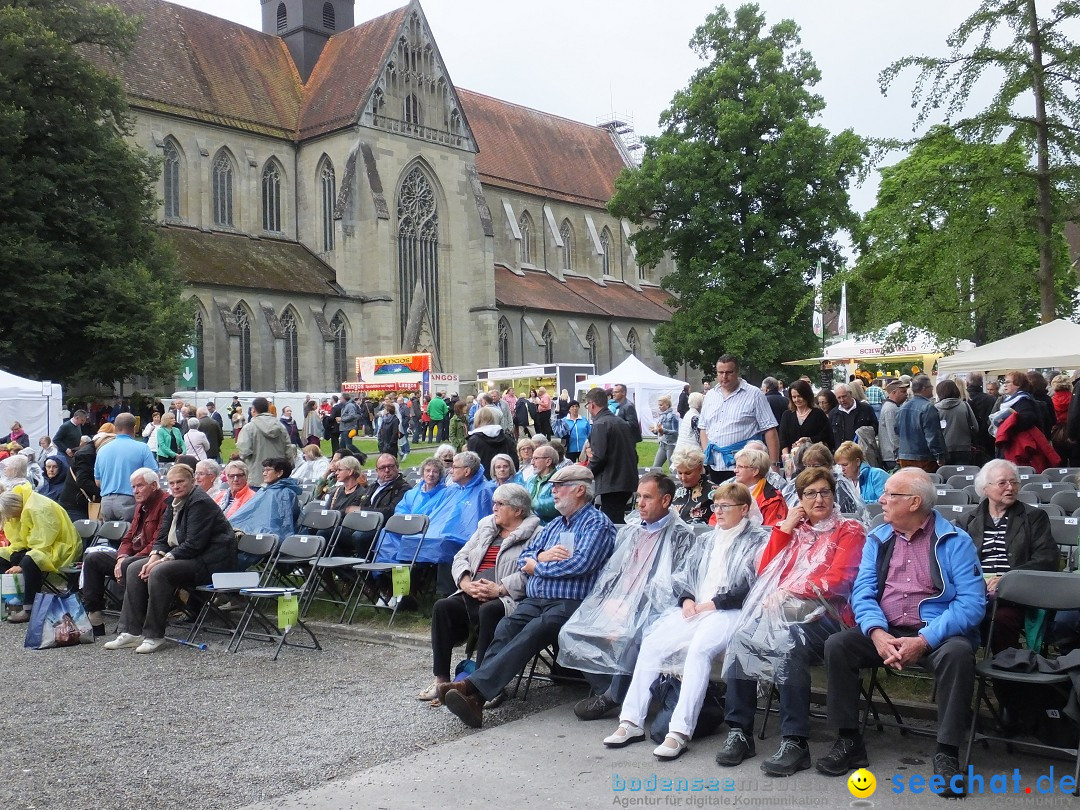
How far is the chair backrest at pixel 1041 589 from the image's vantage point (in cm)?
542

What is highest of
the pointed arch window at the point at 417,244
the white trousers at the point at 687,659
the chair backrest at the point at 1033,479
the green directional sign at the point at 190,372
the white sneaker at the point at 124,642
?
the pointed arch window at the point at 417,244

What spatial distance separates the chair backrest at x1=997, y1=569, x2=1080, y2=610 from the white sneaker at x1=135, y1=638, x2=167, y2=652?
6.58 meters

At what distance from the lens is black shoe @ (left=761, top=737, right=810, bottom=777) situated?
5.26 metres

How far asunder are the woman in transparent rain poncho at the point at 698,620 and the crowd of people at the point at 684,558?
12 mm

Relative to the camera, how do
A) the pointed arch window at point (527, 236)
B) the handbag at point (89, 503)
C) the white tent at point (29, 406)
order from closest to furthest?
the handbag at point (89, 503), the white tent at point (29, 406), the pointed arch window at point (527, 236)

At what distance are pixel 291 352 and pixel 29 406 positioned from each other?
18291mm

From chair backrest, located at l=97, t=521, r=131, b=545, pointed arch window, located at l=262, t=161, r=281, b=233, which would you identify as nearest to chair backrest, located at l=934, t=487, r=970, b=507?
chair backrest, located at l=97, t=521, r=131, b=545

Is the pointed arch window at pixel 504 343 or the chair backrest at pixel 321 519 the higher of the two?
the pointed arch window at pixel 504 343

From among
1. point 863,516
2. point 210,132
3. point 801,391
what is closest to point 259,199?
point 210,132

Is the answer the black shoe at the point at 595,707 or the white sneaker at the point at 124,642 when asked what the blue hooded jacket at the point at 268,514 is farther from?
the black shoe at the point at 595,707

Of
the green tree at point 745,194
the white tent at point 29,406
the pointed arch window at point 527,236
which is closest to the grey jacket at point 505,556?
the white tent at point 29,406

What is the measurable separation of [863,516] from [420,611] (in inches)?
164

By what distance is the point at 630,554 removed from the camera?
6.81m

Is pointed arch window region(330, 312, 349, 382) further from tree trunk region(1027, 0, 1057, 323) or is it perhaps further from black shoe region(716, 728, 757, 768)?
black shoe region(716, 728, 757, 768)
